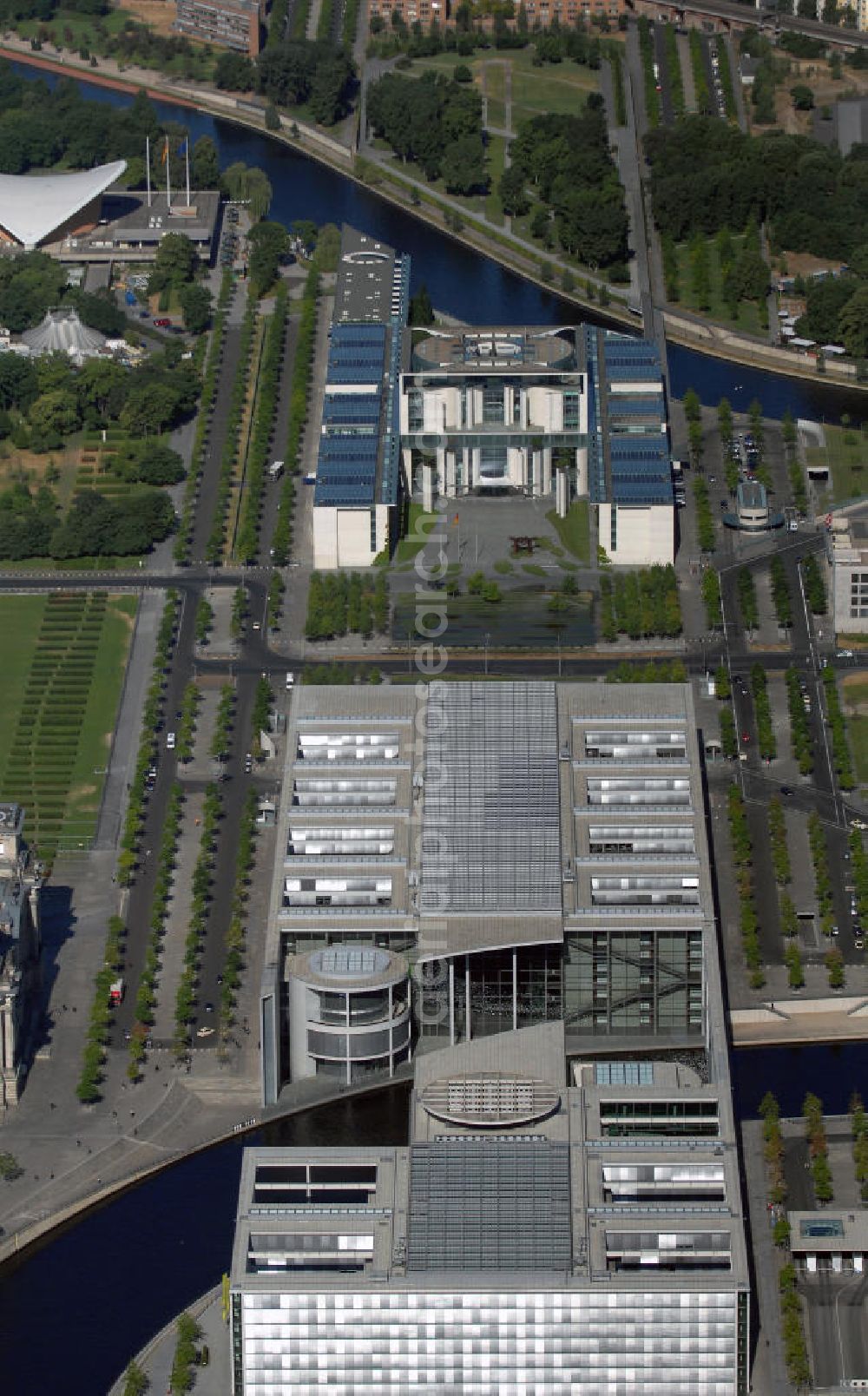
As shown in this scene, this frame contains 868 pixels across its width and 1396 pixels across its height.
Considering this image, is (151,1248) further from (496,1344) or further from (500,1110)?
(496,1344)

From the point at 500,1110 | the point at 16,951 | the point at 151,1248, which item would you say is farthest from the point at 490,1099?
the point at 16,951

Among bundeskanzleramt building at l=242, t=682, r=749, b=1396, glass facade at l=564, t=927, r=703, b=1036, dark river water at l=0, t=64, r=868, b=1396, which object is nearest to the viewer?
bundeskanzleramt building at l=242, t=682, r=749, b=1396

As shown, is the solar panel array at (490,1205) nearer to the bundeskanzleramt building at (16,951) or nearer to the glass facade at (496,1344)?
the glass facade at (496,1344)

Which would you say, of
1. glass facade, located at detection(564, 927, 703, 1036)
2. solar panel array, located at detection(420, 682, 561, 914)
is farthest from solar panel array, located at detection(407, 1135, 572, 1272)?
solar panel array, located at detection(420, 682, 561, 914)

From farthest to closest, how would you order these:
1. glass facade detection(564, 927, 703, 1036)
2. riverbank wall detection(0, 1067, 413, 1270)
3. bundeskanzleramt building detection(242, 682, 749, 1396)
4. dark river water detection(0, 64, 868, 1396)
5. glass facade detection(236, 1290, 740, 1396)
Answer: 1. glass facade detection(564, 927, 703, 1036)
2. riverbank wall detection(0, 1067, 413, 1270)
3. dark river water detection(0, 64, 868, 1396)
4. bundeskanzleramt building detection(242, 682, 749, 1396)
5. glass facade detection(236, 1290, 740, 1396)

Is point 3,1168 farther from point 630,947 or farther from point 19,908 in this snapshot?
point 630,947

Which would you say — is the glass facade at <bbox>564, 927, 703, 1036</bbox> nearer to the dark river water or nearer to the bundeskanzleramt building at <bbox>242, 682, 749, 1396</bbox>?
the bundeskanzleramt building at <bbox>242, 682, 749, 1396</bbox>

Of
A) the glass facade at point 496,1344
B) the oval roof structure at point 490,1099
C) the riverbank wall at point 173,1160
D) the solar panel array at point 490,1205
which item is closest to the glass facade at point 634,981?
the riverbank wall at point 173,1160
